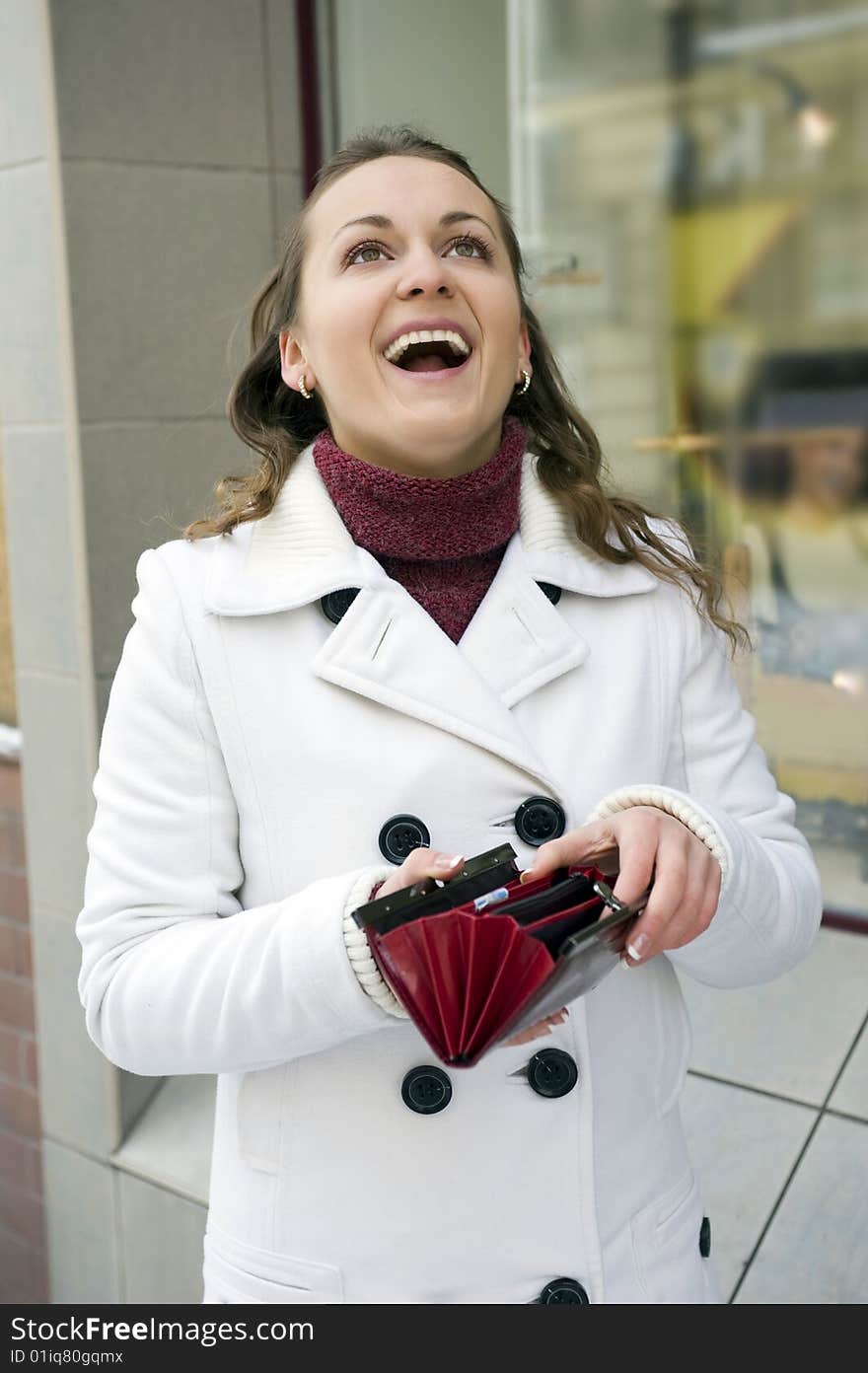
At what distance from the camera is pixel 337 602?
1438 mm

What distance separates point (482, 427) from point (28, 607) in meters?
1.77

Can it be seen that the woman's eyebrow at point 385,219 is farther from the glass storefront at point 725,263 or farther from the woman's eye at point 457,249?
the glass storefront at point 725,263

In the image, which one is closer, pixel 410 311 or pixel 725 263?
pixel 410 311

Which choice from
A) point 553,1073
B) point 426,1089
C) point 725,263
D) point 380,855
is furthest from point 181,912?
point 725,263

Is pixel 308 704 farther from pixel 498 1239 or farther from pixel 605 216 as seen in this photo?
pixel 605 216

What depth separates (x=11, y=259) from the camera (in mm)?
2779

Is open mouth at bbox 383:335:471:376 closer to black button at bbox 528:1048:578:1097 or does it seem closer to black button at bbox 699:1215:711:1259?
black button at bbox 528:1048:578:1097

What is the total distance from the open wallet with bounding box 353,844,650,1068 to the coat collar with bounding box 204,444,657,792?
259mm

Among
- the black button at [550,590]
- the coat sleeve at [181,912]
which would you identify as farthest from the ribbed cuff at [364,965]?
the black button at [550,590]

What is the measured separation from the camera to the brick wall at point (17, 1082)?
10.5 ft

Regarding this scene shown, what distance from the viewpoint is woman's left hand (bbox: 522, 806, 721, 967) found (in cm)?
115

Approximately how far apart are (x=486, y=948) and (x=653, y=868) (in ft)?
0.65

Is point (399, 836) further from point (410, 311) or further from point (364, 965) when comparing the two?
point (410, 311)

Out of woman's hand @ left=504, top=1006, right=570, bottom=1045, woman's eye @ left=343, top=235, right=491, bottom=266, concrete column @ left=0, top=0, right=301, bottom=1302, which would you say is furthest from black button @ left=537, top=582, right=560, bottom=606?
concrete column @ left=0, top=0, right=301, bottom=1302
